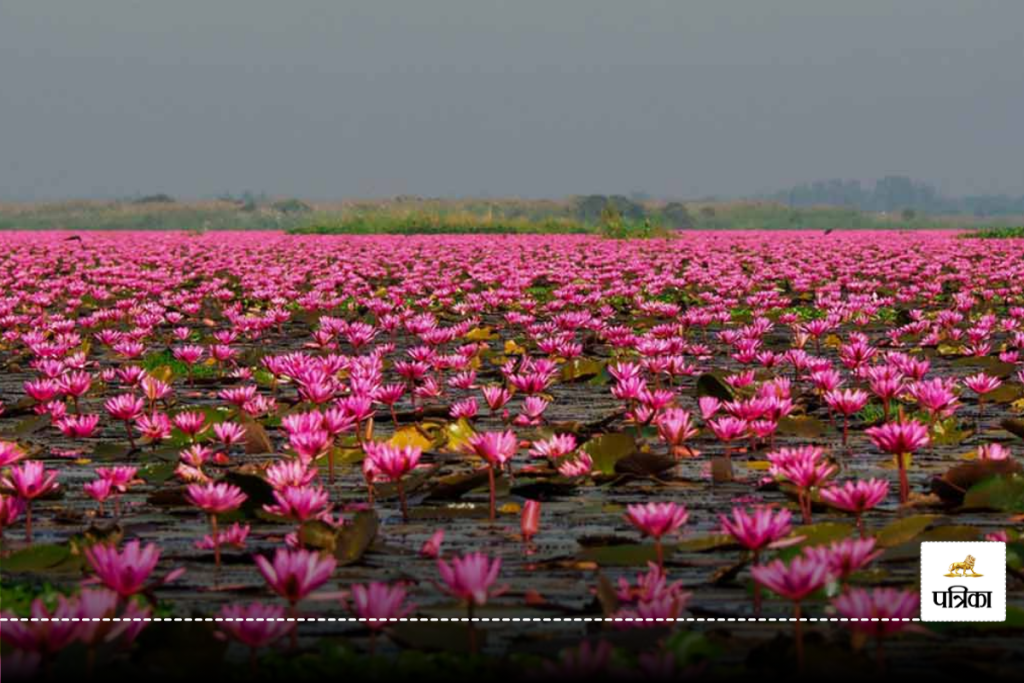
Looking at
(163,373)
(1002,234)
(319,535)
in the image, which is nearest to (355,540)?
(319,535)

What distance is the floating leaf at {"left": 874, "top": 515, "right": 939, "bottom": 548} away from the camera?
12.9ft

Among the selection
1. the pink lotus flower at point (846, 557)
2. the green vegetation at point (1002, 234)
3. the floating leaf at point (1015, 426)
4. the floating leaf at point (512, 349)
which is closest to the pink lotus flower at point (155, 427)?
the pink lotus flower at point (846, 557)

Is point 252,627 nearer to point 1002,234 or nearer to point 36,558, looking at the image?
point 36,558

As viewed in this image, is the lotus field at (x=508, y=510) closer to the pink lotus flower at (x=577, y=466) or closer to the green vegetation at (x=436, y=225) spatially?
the pink lotus flower at (x=577, y=466)

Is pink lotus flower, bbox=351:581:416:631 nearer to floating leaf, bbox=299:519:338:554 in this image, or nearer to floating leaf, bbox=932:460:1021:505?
floating leaf, bbox=299:519:338:554

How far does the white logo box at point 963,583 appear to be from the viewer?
10.6 ft

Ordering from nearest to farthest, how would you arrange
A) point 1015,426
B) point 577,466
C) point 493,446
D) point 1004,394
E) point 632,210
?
point 493,446, point 577,466, point 1015,426, point 1004,394, point 632,210

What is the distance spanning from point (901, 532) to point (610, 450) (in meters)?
1.63

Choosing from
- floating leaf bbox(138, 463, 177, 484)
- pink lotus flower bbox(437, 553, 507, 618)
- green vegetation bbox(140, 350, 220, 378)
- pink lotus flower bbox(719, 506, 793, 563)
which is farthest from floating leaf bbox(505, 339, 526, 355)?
pink lotus flower bbox(437, 553, 507, 618)

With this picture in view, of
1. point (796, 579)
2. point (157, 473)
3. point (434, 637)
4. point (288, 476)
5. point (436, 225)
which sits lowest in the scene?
point (157, 473)

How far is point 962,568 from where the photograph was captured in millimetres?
3471

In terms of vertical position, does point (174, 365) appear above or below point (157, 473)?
below

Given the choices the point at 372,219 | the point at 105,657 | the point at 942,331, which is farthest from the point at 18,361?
the point at 372,219

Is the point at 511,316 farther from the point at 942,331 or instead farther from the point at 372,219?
the point at 372,219
